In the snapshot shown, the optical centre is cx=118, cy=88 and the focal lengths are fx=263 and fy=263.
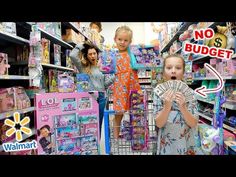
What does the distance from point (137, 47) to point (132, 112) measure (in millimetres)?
711

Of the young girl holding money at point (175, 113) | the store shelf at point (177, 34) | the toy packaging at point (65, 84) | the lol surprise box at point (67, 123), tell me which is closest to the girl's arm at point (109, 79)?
the toy packaging at point (65, 84)

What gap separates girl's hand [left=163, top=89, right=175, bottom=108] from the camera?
54.8 inches

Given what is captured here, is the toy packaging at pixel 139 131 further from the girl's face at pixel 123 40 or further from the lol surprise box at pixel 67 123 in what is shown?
the girl's face at pixel 123 40

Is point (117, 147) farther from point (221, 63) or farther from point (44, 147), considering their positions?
point (221, 63)

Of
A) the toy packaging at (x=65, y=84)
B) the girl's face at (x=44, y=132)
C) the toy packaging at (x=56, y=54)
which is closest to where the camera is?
the girl's face at (x=44, y=132)

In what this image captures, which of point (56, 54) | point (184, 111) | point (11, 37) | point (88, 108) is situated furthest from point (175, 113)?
point (56, 54)

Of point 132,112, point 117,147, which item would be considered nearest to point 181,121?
point 132,112

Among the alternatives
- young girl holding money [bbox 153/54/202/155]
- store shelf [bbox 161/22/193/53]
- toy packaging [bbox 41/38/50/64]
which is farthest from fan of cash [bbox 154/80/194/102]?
store shelf [bbox 161/22/193/53]

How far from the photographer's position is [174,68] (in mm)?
1454

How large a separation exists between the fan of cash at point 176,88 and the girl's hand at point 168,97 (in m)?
0.02

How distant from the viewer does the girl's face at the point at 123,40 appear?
6.78 feet

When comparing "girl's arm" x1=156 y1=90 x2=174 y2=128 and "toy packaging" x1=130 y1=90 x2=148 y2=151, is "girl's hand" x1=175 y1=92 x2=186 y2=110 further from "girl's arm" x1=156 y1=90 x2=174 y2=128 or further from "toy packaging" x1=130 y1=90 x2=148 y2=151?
"toy packaging" x1=130 y1=90 x2=148 y2=151
